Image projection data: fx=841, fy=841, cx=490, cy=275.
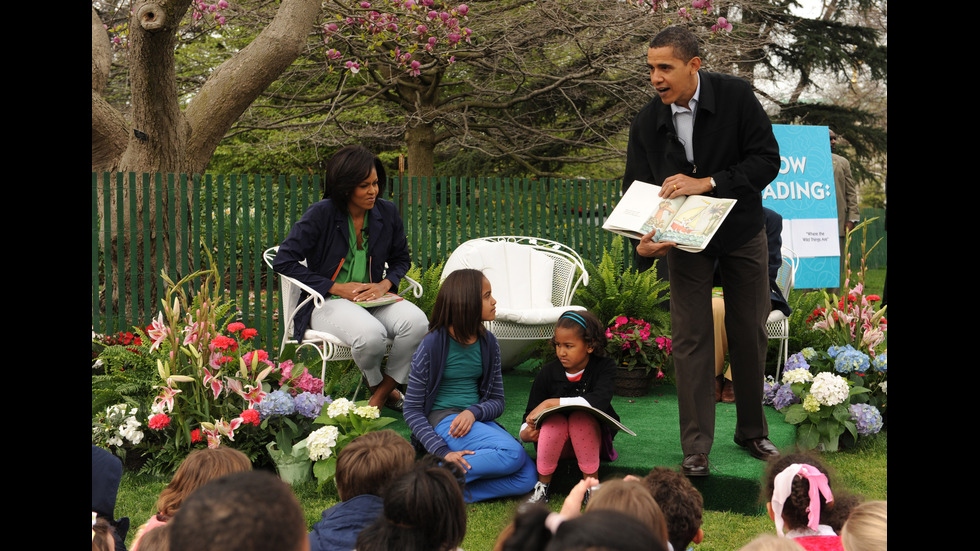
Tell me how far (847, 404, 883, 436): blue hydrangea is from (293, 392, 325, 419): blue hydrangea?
281 centimetres

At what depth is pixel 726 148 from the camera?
3758mm

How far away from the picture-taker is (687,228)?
3.61 meters

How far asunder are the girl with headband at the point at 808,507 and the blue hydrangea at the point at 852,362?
257 centimetres

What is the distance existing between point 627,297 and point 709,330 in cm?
221

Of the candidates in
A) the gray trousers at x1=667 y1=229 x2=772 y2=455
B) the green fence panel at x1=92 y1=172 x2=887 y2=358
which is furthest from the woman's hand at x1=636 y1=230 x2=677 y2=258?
the green fence panel at x1=92 y1=172 x2=887 y2=358

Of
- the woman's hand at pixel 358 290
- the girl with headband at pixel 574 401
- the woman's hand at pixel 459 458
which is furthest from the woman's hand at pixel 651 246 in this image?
the woman's hand at pixel 358 290

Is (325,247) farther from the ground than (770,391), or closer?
farther from the ground

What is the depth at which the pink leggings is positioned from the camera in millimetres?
3736

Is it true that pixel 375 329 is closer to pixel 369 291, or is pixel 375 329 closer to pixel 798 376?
pixel 369 291

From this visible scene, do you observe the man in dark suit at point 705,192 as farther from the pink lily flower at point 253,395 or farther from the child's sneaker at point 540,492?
the pink lily flower at point 253,395

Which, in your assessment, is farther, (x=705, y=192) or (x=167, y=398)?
(x=167, y=398)

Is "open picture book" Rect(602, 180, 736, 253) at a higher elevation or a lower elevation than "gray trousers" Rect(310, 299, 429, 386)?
higher

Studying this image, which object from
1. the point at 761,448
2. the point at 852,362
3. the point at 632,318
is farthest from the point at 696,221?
the point at 632,318

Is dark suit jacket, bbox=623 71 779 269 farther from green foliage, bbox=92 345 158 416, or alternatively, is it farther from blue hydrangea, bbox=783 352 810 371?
green foliage, bbox=92 345 158 416
